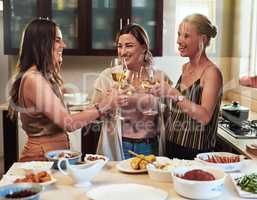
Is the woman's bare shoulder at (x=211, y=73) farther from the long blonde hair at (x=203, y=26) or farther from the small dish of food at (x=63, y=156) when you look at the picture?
the small dish of food at (x=63, y=156)

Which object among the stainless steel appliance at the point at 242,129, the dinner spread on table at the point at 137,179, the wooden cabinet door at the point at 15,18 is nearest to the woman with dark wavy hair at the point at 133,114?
the dinner spread on table at the point at 137,179

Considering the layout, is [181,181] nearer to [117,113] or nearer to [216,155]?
[216,155]

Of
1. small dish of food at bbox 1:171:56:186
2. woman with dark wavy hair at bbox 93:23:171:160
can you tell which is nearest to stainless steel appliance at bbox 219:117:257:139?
woman with dark wavy hair at bbox 93:23:171:160

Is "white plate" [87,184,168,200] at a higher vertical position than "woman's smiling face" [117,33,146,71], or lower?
lower

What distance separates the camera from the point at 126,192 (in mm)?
1434

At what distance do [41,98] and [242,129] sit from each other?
54.5 inches

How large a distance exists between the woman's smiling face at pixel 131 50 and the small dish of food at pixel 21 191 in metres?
1.12

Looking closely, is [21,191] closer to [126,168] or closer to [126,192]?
[126,192]

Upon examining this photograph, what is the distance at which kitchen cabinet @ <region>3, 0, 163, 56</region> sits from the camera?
3572 millimetres

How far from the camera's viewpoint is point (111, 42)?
3645 mm

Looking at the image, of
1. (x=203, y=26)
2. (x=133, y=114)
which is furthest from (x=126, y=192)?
(x=203, y=26)

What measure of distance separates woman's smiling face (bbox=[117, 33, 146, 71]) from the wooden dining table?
77 cm

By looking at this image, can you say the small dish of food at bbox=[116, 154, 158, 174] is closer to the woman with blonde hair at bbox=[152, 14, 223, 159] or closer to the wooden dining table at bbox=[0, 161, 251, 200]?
the wooden dining table at bbox=[0, 161, 251, 200]

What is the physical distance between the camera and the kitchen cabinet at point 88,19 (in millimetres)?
3572
